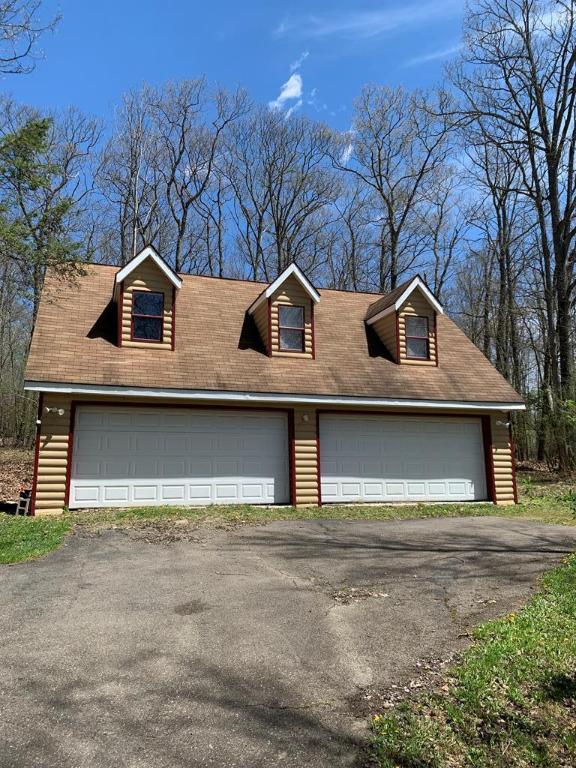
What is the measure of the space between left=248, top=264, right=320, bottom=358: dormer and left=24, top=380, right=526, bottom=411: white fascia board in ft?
5.78

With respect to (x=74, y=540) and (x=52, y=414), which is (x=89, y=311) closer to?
(x=52, y=414)

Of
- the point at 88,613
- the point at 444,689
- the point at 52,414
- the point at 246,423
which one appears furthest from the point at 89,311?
the point at 444,689

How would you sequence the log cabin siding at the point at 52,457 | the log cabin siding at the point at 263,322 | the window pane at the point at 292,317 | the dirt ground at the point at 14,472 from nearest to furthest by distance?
the log cabin siding at the point at 52,457 < the log cabin siding at the point at 263,322 < the window pane at the point at 292,317 < the dirt ground at the point at 14,472

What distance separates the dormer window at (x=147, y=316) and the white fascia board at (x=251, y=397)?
1.94 m

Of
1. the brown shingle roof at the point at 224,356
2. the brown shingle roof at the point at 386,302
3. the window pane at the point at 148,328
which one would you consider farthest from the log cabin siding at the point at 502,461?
the window pane at the point at 148,328

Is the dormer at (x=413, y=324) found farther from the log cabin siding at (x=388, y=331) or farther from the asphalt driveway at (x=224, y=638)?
the asphalt driveway at (x=224, y=638)

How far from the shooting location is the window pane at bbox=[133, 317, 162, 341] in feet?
41.8

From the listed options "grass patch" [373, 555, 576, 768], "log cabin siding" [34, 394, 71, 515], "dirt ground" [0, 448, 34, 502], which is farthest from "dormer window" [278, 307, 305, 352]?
"grass patch" [373, 555, 576, 768]

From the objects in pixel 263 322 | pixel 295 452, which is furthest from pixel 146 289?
pixel 295 452

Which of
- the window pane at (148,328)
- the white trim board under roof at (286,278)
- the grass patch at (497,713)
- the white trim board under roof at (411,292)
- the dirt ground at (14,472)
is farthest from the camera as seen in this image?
the white trim board under roof at (411,292)

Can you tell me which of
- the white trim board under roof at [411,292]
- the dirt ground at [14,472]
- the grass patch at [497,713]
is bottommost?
the grass patch at [497,713]

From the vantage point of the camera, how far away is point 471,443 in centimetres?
1428

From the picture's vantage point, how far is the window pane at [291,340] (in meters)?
14.0

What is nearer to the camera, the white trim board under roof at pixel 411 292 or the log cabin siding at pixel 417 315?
the white trim board under roof at pixel 411 292
